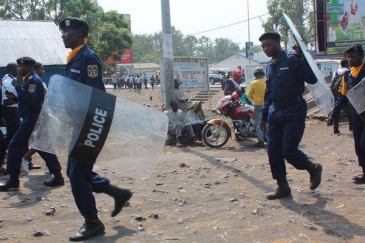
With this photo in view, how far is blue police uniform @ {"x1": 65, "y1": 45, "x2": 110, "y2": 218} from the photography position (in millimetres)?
4027

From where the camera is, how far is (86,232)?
4.10m

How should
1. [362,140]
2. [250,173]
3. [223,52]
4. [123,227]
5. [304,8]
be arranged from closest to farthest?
[123,227] → [362,140] → [250,173] → [304,8] → [223,52]

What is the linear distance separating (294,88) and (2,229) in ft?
11.2

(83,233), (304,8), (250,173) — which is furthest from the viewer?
(304,8)

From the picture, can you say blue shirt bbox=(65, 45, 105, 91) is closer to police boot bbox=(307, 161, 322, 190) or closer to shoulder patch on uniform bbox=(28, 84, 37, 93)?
shoulder patch on uniform bbox=(28, 84, 37, 93)

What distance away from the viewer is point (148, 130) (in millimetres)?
4285

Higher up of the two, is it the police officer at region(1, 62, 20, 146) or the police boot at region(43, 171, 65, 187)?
the police officer at region(1, 62, 20, 146)

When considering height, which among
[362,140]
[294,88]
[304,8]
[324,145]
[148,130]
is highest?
[304,8]

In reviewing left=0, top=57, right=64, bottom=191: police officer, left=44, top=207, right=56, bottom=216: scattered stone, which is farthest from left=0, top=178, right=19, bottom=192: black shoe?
left=44, top=207, right=56, bottom=216: scattered stone

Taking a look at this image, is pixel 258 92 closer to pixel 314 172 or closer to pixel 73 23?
pixel 314 172

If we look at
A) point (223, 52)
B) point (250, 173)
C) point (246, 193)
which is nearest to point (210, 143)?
point (250, 173)

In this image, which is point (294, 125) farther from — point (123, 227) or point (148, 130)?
point (123, 227)

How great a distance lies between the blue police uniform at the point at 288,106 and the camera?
194 inches

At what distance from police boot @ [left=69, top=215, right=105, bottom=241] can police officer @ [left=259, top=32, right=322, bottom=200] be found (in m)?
2.10
